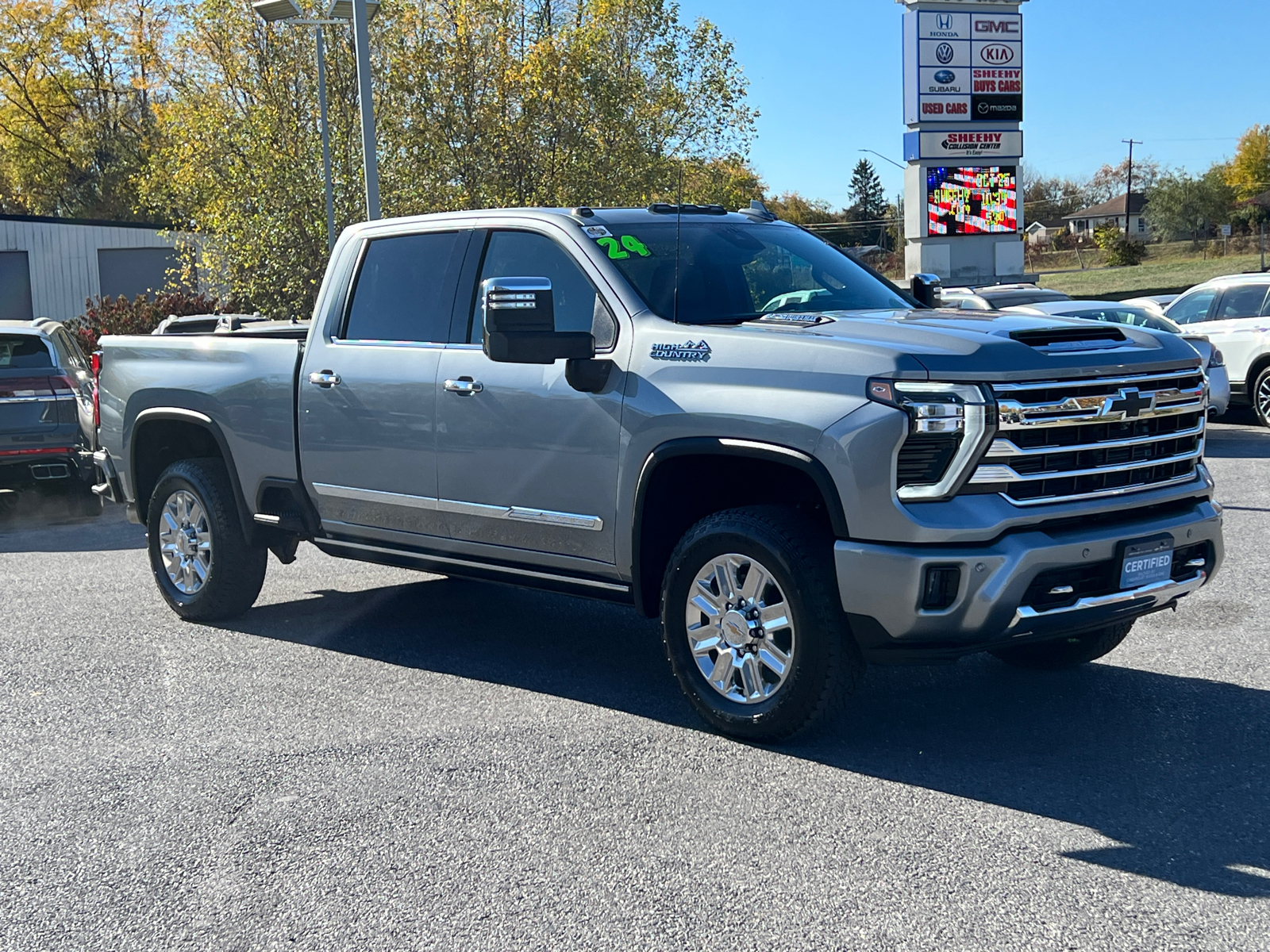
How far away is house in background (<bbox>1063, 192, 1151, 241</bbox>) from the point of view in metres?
123

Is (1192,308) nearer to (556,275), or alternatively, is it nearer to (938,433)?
(556,275)

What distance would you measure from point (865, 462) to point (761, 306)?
1.42 metres

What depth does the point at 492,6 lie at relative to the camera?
31.4 meters

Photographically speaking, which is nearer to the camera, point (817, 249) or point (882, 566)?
point (882, 566)

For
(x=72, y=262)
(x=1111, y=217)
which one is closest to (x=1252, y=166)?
(x=1111, y=217)

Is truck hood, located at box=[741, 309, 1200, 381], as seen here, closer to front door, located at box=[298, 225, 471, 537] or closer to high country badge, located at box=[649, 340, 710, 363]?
high country badge, located at box=[649, 340, 710, 363]

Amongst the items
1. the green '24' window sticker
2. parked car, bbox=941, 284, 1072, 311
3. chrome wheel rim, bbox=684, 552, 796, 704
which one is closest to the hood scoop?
chrome wheel rim, bbox=684, 552, 796, 704

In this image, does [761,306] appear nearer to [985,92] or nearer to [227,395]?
[227,395]

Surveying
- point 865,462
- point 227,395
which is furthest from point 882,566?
point 227,395

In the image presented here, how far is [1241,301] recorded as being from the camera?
16016 mm

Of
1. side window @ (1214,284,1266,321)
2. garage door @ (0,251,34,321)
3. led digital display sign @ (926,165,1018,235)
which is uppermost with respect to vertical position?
led digital display sign @ (926,165,1018,235)

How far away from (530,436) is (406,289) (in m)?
1.27

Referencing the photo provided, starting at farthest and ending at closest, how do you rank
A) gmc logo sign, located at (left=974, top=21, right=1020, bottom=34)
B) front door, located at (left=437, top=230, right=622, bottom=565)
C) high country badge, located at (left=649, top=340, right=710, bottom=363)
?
gmc logo sign, located at (left=974, top=21, right=1020, bottom=34), front door, located at (left=437, top=230, right=622, bottom=565), high country badge, located at (left=649, top=340, right=710, bottom=363)

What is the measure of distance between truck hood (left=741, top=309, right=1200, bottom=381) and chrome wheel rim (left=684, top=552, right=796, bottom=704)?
925 mm
